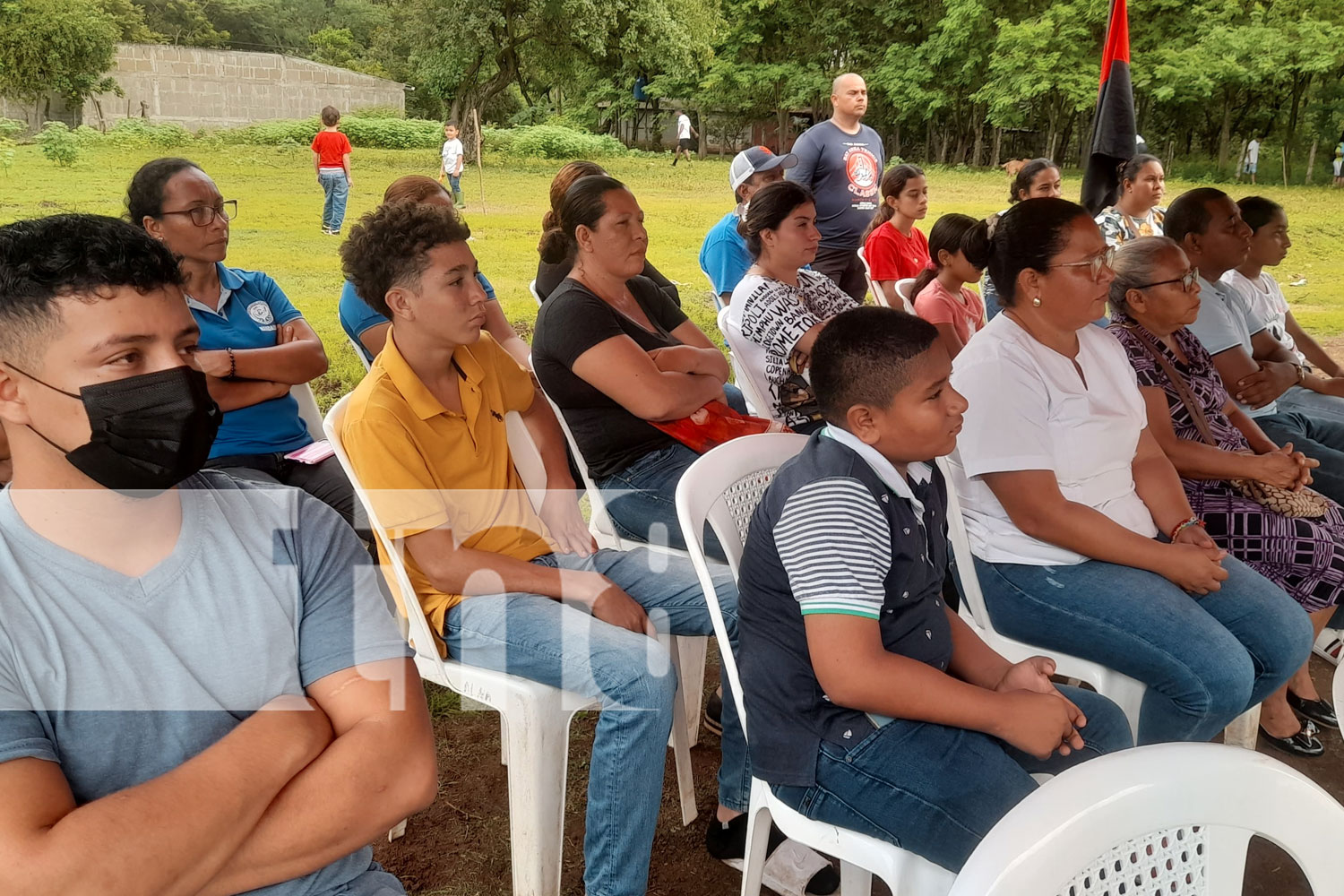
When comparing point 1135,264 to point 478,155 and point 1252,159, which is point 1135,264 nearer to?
point 478,155

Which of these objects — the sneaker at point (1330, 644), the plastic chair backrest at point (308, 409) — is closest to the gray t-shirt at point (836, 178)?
the plastic chair backrest at point (308, 409)

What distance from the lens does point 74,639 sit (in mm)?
1038

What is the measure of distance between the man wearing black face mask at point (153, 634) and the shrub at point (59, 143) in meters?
3.24

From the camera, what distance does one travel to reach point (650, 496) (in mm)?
2426

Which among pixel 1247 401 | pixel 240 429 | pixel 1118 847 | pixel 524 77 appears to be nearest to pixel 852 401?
pixel 1118 847

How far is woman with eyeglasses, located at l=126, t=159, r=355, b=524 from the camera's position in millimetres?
2518

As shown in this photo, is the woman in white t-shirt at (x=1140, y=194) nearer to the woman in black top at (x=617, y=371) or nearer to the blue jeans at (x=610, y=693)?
the woman in black top at (x=617, y=371)

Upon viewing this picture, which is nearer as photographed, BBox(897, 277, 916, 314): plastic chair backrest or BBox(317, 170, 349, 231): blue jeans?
BBox(897, 277, 916, 314): plastic chair backrest

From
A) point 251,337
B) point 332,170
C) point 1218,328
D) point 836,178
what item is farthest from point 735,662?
point 332,170

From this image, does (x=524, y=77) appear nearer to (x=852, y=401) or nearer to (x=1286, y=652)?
(x=852, y=401)

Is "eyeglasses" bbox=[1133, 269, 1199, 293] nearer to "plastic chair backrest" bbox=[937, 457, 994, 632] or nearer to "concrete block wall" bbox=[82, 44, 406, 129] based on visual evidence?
"plastic chair backrest" bbox=[937, 457, 994, 632]

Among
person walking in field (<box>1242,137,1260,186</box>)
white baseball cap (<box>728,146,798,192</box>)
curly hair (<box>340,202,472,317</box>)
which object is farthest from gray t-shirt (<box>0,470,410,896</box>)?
person walking in field (<box>1242,137,1260,186</box>)

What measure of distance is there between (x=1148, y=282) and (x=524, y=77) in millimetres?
3560

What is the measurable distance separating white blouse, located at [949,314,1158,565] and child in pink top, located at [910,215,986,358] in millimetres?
1713
